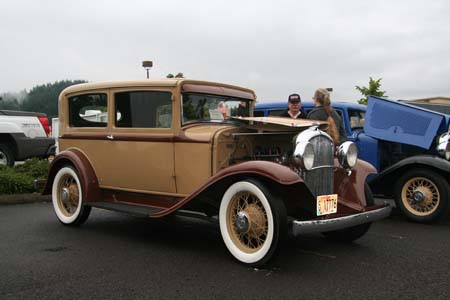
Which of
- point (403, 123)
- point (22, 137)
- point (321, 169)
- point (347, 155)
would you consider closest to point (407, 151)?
point (403, 123)

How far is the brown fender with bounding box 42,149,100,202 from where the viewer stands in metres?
5.31

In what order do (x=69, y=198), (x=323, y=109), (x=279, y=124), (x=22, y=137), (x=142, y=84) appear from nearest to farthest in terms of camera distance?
1. (x=279, y=124)
2. (x=142, y=84)
3. (x=323, y=109)
4. (x=69, y=198)
5. (x=22, y=137)

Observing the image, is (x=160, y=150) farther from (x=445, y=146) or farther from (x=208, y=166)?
(x=445, y=146)

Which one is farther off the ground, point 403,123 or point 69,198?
point 403,123

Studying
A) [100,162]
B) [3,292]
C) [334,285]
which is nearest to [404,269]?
[334,285]

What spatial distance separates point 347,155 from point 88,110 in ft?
10.5

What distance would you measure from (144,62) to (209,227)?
5.13 m

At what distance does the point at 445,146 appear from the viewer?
6121mm

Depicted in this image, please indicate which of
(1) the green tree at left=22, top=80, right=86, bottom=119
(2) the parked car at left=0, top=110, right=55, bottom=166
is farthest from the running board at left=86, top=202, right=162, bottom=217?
(1) the green tree at left=22, top=80, right=86, bottom=119

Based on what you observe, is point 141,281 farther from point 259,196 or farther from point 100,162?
point 100,162

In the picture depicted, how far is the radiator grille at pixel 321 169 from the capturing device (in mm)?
4070

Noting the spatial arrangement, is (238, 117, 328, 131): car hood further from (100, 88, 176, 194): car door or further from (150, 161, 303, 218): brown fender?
(100, 88, 176, 194): car door

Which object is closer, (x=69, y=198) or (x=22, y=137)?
(x=69, y=198)

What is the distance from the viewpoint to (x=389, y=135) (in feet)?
21.7
